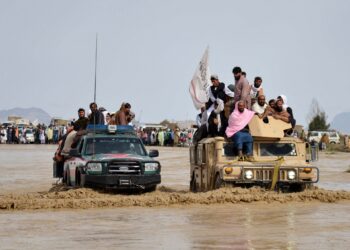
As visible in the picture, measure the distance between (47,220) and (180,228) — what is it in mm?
2434

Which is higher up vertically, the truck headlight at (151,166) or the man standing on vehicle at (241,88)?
the man standing on vehicle at (241,88)

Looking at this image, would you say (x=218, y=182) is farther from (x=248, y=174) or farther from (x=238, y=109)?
(x=238, y=109)

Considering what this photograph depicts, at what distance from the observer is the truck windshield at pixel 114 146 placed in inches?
787

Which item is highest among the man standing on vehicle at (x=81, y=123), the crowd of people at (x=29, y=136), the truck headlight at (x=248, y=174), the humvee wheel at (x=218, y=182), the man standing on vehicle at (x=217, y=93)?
the crowd of people at (x=29, y=136)

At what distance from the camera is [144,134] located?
73.8 m

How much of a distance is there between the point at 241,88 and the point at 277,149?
148 centimetres

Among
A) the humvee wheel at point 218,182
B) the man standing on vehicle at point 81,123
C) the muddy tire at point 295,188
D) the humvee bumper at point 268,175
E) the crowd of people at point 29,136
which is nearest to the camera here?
the humvee bumper at point 268,175

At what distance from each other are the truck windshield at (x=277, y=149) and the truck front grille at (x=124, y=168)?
8.28 ft

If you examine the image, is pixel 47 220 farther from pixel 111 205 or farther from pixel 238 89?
pixel 238 89

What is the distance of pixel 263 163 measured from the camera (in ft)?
61.9

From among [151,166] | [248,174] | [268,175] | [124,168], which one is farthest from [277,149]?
[124,168]

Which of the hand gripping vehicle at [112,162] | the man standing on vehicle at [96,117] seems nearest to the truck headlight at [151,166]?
the hand gripping vehicle at [112,162]

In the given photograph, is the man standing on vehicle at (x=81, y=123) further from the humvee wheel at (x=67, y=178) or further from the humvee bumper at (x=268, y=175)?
the humvee bumper at (x=268, y=175)

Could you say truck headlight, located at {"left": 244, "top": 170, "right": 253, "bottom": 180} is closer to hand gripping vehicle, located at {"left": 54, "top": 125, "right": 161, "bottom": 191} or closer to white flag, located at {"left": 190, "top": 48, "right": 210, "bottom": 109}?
hand gripping vehicle, located at {"left": 54, "top": 125, "right": 161, "bottom": 191}
